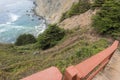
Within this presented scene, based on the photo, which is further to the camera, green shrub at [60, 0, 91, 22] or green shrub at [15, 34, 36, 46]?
green shrub at [15, 34, 36, 46]

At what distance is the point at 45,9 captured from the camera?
69.4 m

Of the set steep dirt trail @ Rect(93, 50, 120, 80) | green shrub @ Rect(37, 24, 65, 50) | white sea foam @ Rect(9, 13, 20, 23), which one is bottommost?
white sea foam @ Rect(9, 13, 20, 23)

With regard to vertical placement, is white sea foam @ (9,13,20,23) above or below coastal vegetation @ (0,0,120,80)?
below

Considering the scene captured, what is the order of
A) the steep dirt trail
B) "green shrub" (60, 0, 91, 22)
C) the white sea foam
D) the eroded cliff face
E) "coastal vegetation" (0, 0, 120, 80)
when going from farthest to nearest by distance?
the white sea foam → the eroded cliff face → "green shrub" (60, 0, 91, 22) → "coastal vegetation" (0, 0, 120, 80) → the steep dirt trail

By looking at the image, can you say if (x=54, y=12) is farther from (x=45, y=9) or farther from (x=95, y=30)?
(x=95, y=30)

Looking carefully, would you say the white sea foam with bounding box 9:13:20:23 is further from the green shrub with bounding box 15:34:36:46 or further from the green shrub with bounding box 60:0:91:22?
the green shrub with bounding box 60:0:91:22

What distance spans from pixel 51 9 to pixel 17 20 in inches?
338

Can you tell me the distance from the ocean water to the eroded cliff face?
1.69m

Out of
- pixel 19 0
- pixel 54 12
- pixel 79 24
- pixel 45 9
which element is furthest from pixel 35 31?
pixel 79 24

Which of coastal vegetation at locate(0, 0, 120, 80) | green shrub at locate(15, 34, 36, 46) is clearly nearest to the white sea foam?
green shrub at locate(15, 34, 36, 46)

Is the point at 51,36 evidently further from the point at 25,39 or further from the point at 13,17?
the point at 13,17

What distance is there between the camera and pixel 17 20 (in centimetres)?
6806

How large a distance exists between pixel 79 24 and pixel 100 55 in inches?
837

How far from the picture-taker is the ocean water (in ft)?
191
